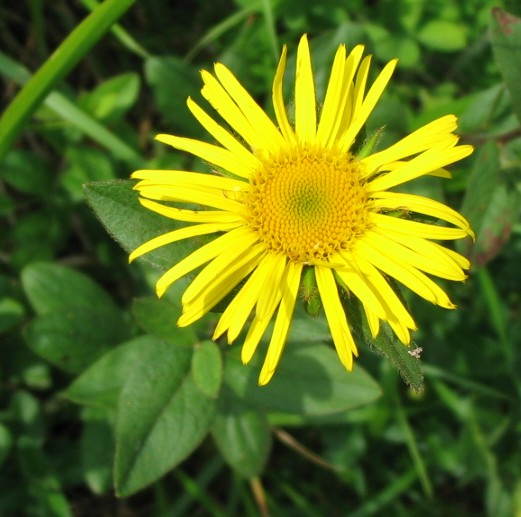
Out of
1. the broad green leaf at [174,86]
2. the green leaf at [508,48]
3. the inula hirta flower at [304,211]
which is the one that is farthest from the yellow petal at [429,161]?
the broad green leaf at [174,86]

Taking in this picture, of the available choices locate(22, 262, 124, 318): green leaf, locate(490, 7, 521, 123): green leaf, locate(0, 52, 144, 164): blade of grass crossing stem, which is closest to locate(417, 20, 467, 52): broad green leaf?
locate(490, 7, 521, 123): green leaf

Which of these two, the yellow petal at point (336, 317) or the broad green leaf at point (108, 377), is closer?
the yellow petal at point (336, 317)

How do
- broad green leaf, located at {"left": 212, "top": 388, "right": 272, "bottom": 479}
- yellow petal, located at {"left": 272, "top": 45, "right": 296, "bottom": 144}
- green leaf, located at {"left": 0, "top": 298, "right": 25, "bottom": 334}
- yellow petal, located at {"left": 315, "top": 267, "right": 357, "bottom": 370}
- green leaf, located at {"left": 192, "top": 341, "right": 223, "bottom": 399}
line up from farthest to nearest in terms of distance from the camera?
green leaf, located at {"left": 0, "top": 298, "right": 25, "bottom": 334} → broad green leaf, located at {"left": 212, "top": 388, "right": 272, "bottom": 479} → green leaf, located at {"left": 192, "top": 341, "right": 223, "bottom": 399} → yellow petal, located at {"left": 272, "top": 45, "right": 296, "bottom": 144} → yellow petal, located at {"left": 315, "top": 267, "right": 357, "bottom": 370}

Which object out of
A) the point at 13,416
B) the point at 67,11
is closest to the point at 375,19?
the point at 67,11

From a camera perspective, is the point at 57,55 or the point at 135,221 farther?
the point at 57,55

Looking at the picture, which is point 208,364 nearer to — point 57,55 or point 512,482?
point 57,55

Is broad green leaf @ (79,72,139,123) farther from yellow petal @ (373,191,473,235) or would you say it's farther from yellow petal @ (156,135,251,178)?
yellow petal @ (373,191,473,235)

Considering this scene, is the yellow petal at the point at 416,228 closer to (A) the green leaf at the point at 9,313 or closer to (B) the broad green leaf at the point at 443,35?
(B) the broad green leaf at the point at 443,35
